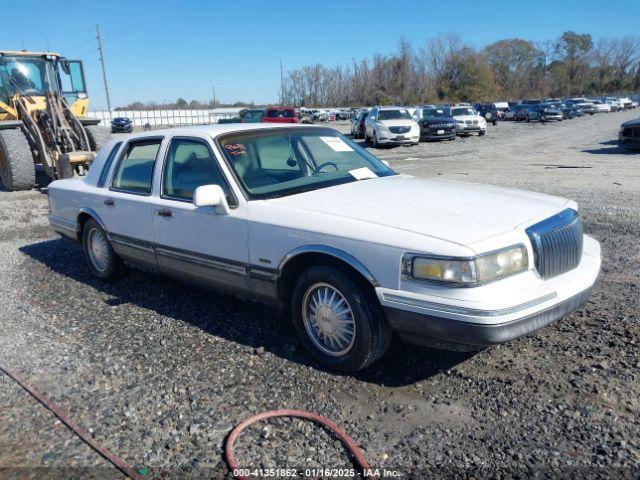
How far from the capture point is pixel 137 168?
201 inches

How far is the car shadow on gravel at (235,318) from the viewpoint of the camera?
366 cm

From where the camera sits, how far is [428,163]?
53.6ft

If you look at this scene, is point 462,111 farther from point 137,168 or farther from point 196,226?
point 196,226

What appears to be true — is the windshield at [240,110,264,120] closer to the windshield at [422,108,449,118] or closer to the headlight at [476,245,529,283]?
the windshield at [422,108,449,118]

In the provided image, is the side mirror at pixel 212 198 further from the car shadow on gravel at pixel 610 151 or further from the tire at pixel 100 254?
the car shadow on gravel at pixel 610 151

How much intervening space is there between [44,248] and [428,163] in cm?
1155

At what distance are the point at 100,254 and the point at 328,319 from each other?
319 centimetres

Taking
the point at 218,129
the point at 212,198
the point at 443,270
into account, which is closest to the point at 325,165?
the point at 218,129

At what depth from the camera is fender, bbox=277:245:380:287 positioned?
327cm

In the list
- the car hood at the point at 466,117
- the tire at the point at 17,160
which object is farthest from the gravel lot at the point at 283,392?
the car hood at the point at 466,117

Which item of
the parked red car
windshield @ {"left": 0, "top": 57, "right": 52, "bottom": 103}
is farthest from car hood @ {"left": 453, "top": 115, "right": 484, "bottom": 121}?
windshield @ {"left": 0, "top": 57, "right": 52, "bottom": 103}

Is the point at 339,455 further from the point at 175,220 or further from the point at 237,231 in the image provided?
the point at 175,220

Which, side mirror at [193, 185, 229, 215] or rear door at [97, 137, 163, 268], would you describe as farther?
rear door at [97, 137, 163, 268]

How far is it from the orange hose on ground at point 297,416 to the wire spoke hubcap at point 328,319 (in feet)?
1.87
